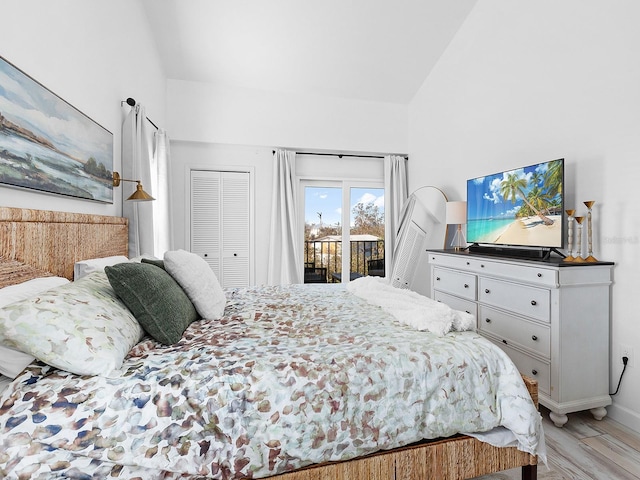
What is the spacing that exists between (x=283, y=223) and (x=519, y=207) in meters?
2.70

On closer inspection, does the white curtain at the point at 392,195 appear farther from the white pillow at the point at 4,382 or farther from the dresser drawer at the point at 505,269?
the white pillow at the point at 4,382

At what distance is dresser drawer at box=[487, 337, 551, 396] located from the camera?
2139mm

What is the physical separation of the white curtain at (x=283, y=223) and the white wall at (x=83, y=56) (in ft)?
5.39

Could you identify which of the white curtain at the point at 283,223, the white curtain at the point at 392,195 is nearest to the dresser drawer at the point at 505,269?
the white curtain at the point at 392,195

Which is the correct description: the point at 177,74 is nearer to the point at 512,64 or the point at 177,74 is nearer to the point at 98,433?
the point at 512,64

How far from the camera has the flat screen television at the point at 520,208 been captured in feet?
7.79

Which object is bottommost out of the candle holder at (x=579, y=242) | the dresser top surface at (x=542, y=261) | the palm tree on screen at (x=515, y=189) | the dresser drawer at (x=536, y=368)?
the dresser drawer at (x=536, y=368)

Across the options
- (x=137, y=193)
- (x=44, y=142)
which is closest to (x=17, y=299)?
(x=44, y=142)

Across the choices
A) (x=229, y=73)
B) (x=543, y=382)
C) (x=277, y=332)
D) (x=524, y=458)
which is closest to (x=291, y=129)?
(x=229, y=73)

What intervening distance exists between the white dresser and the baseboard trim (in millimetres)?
88

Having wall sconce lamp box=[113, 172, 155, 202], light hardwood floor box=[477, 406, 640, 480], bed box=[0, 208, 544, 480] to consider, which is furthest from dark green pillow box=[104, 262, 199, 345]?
light hardwood floor box=[477, 406, 640, 480]

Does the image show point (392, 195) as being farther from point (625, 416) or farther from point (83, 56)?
point (83, 56)

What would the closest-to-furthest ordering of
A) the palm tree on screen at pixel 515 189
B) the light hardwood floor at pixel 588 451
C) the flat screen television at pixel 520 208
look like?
the light hardwood floor at pixel 588 451
the flat screen television at pixel 520 208
the palm tree on screen at pixel 515 189

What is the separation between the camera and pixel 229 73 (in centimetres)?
405
